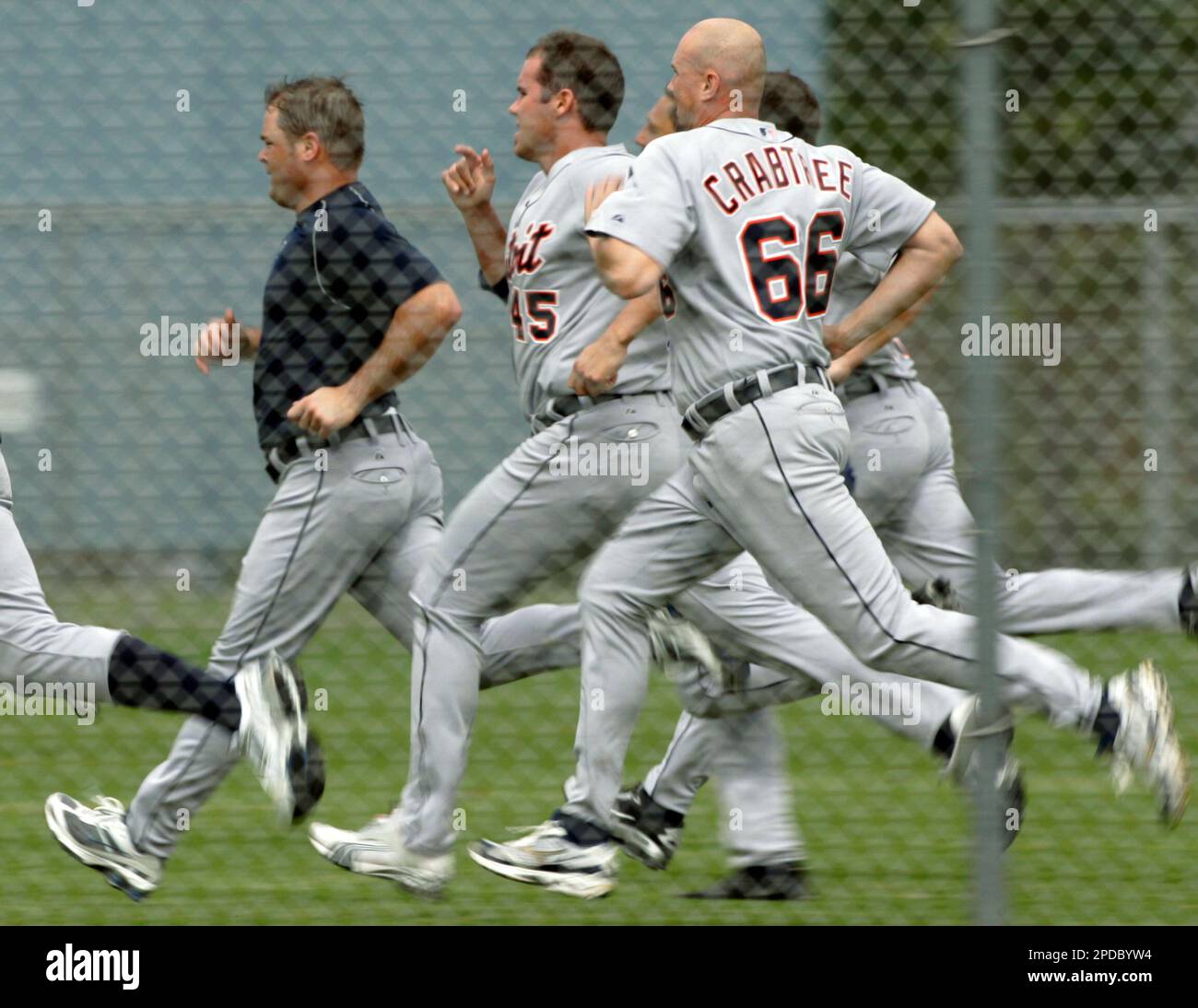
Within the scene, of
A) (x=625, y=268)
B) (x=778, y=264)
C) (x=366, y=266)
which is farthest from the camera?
(x=366, y=266)

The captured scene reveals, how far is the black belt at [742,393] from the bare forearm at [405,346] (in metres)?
0.73

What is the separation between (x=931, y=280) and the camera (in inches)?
192

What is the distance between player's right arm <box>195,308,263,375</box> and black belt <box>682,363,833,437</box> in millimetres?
1201

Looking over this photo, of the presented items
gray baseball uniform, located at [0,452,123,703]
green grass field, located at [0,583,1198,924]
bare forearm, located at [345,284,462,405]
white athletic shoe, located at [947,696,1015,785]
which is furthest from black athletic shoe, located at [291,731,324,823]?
white athletic shoe, located at [947,696,1015,785]

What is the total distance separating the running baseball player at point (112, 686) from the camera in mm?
4812

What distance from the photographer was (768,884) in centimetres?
502

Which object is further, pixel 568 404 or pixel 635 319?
pixel 568 404

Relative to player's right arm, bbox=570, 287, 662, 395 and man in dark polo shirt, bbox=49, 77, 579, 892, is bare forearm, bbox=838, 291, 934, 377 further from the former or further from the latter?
man in dark polo shirt, bbox=49, 77, 579, 892

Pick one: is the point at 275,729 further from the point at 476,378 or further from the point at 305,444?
the point at 476,378

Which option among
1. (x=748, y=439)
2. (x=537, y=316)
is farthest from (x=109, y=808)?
(x=748, y=439)

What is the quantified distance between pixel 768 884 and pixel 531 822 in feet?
3.67

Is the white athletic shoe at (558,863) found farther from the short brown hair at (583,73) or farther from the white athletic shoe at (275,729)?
the short brown hair at (583,73)
